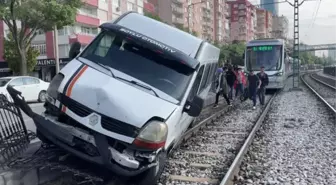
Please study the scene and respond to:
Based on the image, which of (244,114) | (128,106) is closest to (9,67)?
(244,114)

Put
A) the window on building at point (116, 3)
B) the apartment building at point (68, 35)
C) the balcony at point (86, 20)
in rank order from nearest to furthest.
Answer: the apartment building at point (68, 35), the balcony at point (86, 20), the window on building at point (116, 3)

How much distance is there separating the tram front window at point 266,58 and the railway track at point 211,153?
37.5 ft

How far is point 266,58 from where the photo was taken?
935 inches

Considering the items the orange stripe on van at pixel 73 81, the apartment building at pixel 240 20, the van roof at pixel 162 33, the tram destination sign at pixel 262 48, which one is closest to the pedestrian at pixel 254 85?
the tram destination sign at pixel 262 48

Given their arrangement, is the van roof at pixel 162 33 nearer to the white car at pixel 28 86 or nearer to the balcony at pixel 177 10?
the white car at pixel 28 86

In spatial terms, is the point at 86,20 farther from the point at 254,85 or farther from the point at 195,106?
the point at 195,106

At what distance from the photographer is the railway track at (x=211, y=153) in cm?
625

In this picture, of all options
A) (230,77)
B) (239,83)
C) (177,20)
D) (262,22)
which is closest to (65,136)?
(230,77)

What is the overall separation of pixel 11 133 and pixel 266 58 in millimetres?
19490

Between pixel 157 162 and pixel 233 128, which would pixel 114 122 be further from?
pixel 233 128

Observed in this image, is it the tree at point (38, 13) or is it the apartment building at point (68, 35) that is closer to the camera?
the tree at point (38, 13)

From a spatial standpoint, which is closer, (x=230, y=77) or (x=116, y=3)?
(x=230, y=77)

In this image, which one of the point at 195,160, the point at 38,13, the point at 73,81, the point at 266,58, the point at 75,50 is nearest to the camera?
the point at 73,81

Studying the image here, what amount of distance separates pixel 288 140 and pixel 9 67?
33300 millimetres
